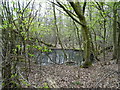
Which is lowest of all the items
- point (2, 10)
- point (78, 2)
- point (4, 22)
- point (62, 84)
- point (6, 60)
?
point (62, 84)

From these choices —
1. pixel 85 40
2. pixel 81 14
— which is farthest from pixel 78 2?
pixel 85 40

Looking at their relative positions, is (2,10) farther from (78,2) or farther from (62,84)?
(78,2)

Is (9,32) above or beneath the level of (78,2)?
Result: beneath

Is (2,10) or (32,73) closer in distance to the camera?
(2,10)

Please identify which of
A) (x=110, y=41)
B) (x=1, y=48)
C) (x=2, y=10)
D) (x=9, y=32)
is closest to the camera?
(x=1, y=48)

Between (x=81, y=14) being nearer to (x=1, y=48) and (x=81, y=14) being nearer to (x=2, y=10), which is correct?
(x=2, y=10)

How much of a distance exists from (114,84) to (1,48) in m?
3.55

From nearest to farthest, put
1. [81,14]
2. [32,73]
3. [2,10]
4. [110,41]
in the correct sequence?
[2,10] < [32,73] < [81,14] < [110,41]

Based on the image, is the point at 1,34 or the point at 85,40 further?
the point at 85,40

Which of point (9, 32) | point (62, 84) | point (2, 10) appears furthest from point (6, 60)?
point (62, 84)

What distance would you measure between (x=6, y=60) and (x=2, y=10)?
158cm

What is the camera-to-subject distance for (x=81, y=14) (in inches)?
250

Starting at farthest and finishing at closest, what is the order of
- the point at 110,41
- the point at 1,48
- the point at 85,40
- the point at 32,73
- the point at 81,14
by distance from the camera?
the point at 110,41
the point at 85,40
the point at 81,14
the point at 32,73
the point at 1,48

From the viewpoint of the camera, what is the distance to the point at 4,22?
2697 mm
